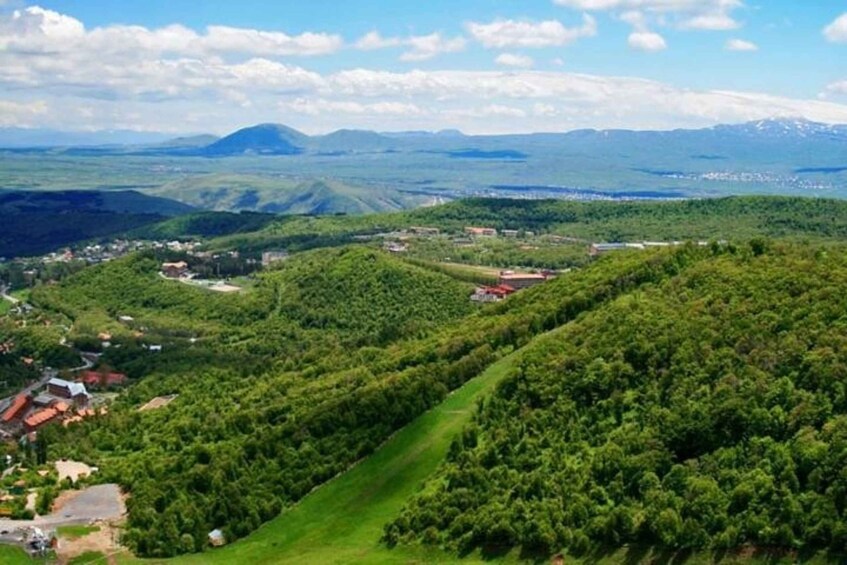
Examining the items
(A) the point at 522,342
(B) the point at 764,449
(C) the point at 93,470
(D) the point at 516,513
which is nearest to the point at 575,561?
(D) the point at 516,513

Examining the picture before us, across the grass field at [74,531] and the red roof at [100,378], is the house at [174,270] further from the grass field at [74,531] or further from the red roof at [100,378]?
the grass field at [74,531]

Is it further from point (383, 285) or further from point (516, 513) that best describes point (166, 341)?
point (516, 513)

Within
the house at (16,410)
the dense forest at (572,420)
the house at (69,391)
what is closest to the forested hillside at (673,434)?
the dense forest at (572,420)

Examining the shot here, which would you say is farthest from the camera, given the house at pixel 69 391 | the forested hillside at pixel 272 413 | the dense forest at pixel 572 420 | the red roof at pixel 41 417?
the house at pixel 69 391

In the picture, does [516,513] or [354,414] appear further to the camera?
[354,414]

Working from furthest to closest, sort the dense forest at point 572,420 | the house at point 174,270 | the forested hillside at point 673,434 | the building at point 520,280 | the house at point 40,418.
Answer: the house at point 174,270
the building at point 520,280
the house at point 40,418
the dense forest at point 572,420
the forested hillside at point 673,434
